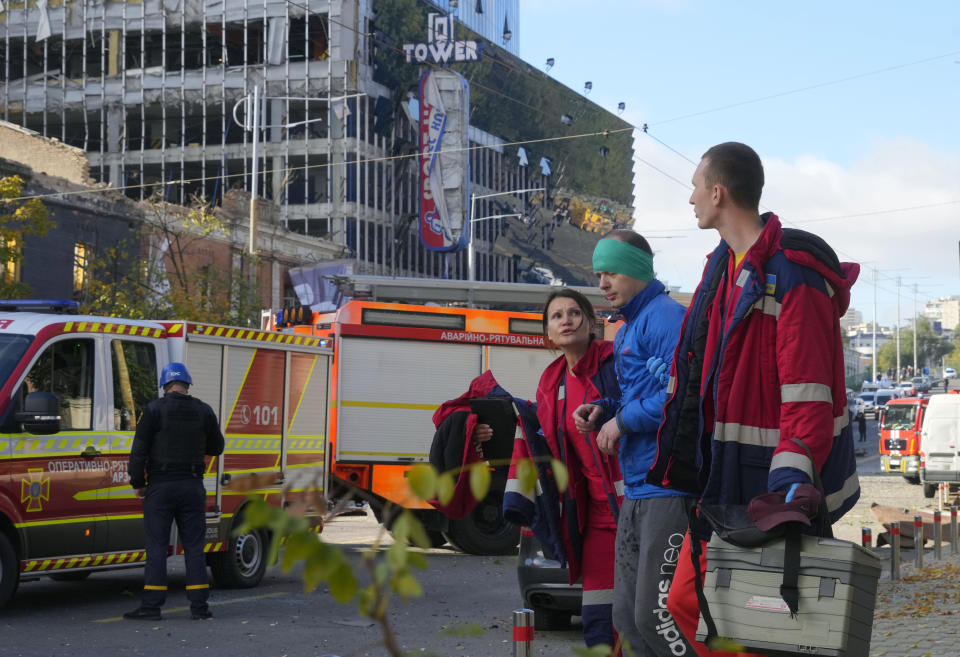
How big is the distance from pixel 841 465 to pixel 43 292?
37.4m

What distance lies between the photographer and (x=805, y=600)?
3.25 meters

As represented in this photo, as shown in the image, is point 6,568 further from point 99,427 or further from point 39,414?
point 99,427

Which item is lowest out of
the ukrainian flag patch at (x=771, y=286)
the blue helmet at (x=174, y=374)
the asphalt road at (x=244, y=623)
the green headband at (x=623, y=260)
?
the asphalt road at (x=244, y=623)

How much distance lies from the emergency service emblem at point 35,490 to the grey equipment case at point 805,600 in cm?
777

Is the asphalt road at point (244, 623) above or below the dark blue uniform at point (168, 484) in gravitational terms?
below

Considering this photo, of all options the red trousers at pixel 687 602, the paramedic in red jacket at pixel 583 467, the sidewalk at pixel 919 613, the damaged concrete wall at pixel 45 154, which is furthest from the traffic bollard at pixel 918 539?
the damaged concrete wall at pixel 45 154

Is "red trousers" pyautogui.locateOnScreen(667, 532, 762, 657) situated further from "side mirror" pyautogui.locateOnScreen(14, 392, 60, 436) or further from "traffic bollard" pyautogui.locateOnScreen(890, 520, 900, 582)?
"traffic bollard" pyautogui.locateOnScreen(890, 520, 900, 582)

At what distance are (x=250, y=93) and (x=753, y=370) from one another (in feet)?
204

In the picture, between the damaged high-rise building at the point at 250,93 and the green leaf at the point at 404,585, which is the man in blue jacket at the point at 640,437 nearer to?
the green leaf at the point at 404,585

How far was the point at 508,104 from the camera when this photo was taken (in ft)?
266

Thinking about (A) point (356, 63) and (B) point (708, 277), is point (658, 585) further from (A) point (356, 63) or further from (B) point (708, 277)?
(A) point (356, 63)

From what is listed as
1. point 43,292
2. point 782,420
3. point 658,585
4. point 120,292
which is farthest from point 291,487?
point 43,292

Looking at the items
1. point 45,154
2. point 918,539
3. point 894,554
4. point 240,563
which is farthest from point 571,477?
point 45,154

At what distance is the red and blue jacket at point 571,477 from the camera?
5.42m
